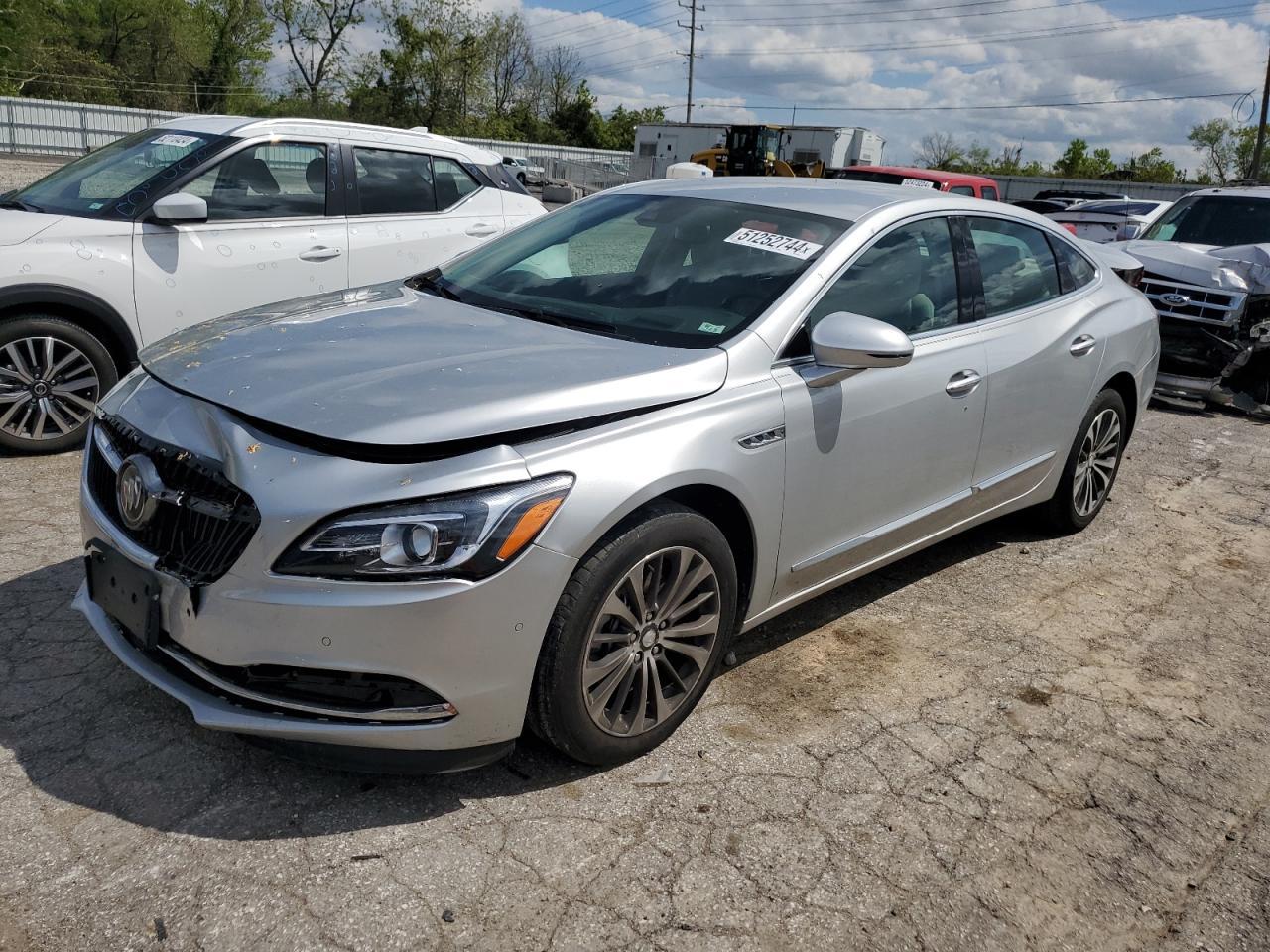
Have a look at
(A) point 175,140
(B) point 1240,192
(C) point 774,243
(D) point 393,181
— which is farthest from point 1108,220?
(C) point 774,243

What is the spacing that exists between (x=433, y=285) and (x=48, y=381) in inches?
98.3

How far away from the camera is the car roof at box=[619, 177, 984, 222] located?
12.6ft

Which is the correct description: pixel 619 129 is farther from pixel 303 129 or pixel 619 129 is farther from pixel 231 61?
pixel 303 129

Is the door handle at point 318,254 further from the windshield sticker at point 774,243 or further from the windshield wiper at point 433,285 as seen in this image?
the windshield sticker at point 774,243

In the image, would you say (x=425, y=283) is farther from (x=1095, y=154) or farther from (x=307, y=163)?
(x=1095, y=154)

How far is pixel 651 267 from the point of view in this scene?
372 cm

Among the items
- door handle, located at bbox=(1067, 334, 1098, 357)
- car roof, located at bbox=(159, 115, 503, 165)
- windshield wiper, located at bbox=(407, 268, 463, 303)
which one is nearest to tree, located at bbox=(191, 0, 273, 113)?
car roof, located at bbox=(159, 115, 503, 165)

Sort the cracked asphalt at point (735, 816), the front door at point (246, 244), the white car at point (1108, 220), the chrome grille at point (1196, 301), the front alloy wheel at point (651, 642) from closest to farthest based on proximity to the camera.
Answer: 1. the cracked asphalt at point (735, 816)
2. the front alloy wheel at point (651, 642)
3. the front door at point (246, 244)
4. the chrome grille at point (1196, 301)
5. the white car at point (1108, 220)

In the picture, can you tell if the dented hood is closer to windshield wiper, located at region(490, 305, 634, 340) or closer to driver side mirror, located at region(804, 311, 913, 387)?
driver side mirror, located at region(804, 311, 913, 387)

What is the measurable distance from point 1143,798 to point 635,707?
1.52 m

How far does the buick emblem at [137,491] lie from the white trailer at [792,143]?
111ft

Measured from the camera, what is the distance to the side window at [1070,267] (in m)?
4.83

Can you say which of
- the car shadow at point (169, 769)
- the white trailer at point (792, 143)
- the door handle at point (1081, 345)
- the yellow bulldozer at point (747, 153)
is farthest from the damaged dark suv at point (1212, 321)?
the white trailer at point (792, 143)

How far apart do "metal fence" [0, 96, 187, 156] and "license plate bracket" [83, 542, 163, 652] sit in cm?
3409
